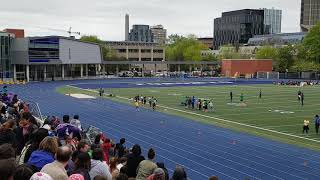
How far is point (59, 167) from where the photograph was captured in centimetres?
646

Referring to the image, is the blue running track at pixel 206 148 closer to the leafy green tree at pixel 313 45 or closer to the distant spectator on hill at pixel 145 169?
the distant spectator on hill at pixel 145 169

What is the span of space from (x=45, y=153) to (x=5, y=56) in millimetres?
78794

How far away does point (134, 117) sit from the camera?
120 feet

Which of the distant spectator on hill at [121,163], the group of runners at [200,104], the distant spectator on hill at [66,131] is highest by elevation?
the distant spectator on hill at [66,131]

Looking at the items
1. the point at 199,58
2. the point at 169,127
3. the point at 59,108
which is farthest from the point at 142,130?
the point at 199,58

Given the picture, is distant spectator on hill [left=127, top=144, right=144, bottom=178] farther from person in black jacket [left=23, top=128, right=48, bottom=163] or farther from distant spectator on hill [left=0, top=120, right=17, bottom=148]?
distant spectator on hill [left=0, top=120, right=17, bottom=148]

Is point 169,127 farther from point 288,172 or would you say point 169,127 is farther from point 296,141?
point 288,172

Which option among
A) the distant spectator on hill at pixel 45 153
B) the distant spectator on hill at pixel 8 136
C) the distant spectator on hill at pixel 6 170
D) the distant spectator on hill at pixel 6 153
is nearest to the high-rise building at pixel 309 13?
the distant spectator on hill at pixel 8 136

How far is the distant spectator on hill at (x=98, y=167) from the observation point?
7.76 m

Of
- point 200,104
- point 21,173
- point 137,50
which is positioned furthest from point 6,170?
point 137,50

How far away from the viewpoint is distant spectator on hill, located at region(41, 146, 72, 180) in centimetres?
616

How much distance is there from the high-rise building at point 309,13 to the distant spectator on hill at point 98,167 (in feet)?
617

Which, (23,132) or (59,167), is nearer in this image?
(59,167)

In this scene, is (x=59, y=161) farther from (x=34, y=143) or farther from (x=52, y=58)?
(x=52, y=58)
